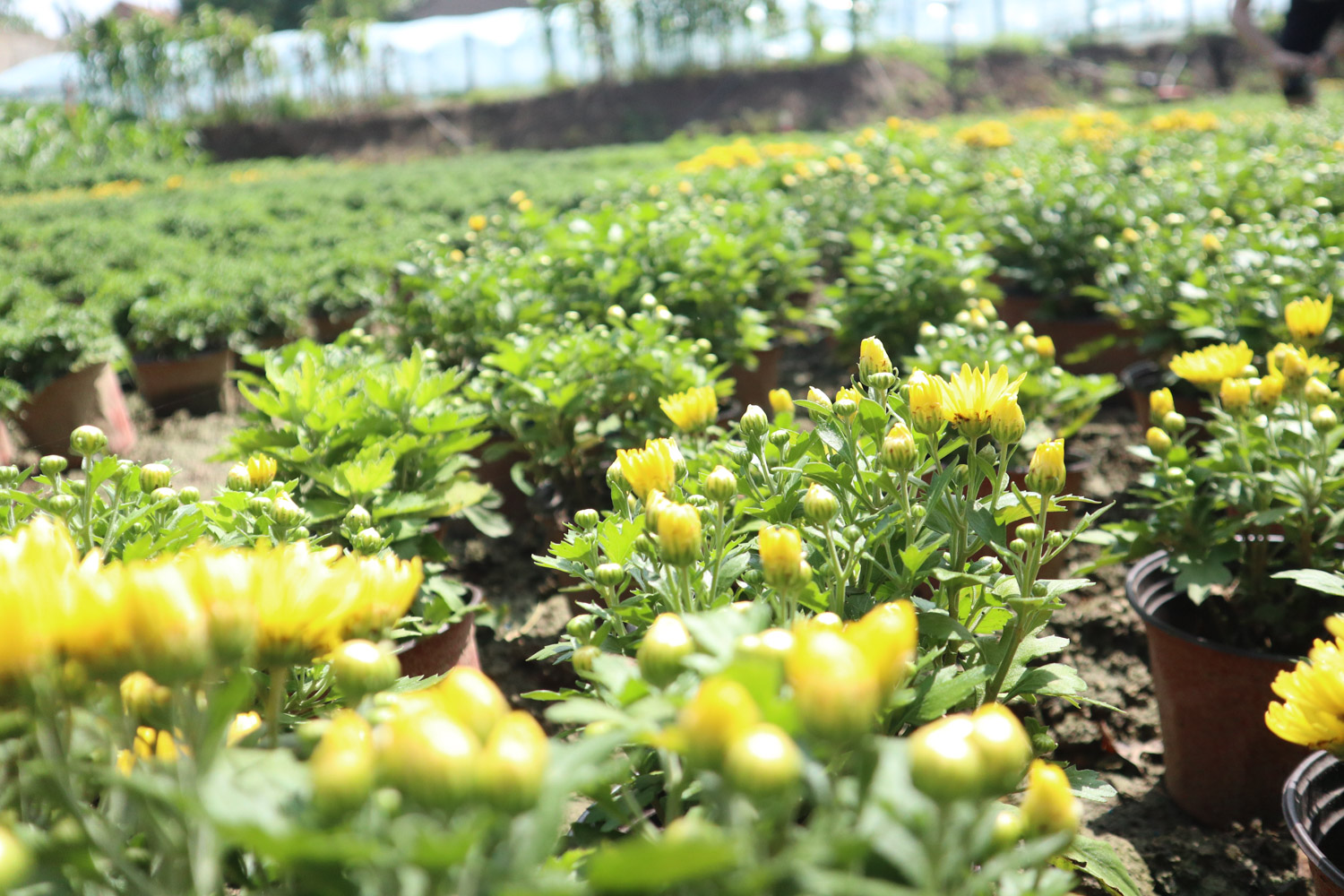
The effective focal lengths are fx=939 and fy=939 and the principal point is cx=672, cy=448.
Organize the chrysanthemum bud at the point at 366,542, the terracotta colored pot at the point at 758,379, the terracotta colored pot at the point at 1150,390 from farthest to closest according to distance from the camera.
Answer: the terracotta colored pot at the point at 758,379, the terracotta colored pot at the point at 1150,390, the chrysanthemum bud at the point at 366,542

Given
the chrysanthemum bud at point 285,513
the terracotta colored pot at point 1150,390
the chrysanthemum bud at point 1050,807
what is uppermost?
the chrysanthemum bud at point 285,513

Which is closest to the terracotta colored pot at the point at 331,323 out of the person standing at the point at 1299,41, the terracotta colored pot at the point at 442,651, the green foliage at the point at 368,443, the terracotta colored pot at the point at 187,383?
the terracotta colored pot at the point at 187,383

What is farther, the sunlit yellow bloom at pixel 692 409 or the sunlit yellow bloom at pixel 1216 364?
the sunlit yellow bloom at pixel 1216 364

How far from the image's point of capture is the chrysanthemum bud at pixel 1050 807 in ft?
2.29

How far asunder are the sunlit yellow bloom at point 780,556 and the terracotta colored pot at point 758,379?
306 cm

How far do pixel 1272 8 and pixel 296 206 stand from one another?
32.2 m

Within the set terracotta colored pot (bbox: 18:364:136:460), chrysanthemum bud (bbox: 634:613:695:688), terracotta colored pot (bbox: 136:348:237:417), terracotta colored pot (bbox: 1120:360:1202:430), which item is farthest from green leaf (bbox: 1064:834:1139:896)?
terracotta colored pot (bbox: 136:348:237:417)

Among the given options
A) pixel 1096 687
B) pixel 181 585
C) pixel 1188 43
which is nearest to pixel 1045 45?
pixel 1188 43

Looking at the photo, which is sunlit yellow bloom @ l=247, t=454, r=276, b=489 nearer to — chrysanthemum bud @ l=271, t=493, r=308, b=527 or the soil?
chrysanthemum bud @ l=271, t=493, r=308, b=527

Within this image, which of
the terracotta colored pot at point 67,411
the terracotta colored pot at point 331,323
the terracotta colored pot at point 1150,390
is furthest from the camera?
the terracotta colored pot at point 331,323

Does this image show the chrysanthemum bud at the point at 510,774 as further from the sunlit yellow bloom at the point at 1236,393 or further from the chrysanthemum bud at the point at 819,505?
the sunlit yellow bloom at the point at 1236,393

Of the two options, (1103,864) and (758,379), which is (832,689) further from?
(758,379)

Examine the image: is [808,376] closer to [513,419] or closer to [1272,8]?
[513,419]

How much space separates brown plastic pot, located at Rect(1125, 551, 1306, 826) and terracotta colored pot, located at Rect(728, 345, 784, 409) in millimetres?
2161
